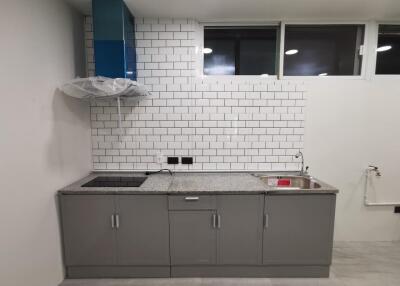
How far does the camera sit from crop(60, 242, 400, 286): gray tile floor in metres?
2.15

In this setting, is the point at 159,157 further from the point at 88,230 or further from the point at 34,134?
the point at 34,134

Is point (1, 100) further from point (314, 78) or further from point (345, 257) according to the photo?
point (345, 257)

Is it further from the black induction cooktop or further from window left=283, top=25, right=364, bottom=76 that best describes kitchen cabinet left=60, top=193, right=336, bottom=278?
window left=283, top=25, right=364, bottom=76

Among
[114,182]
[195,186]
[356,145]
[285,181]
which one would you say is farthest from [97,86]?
[356,145]

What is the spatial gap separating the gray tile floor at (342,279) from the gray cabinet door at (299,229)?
18 cm

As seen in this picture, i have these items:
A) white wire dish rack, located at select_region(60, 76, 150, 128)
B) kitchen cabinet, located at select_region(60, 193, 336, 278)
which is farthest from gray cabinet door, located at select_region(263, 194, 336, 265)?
white wire dish rack, located at select_region(60, 76, 150, 128)

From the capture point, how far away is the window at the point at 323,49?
2.70 meters

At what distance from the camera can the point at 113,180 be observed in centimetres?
251

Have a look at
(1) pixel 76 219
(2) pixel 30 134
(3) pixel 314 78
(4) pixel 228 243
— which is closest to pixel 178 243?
(4) pixel 228 243

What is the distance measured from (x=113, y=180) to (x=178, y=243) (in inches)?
39.0

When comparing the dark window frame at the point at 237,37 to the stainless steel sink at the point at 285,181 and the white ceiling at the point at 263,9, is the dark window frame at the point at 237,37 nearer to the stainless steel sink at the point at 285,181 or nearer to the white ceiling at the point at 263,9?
the white ceiling at the point at 263,9

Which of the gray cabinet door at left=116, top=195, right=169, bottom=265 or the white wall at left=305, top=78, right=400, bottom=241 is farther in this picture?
the white wall at left=305, top=78, right=400, bottom=241

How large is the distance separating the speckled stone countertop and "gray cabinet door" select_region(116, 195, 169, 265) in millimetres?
95

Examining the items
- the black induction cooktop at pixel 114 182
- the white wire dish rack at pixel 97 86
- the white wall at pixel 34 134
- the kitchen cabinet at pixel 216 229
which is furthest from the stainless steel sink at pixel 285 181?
the white wall at pixel 34 134
